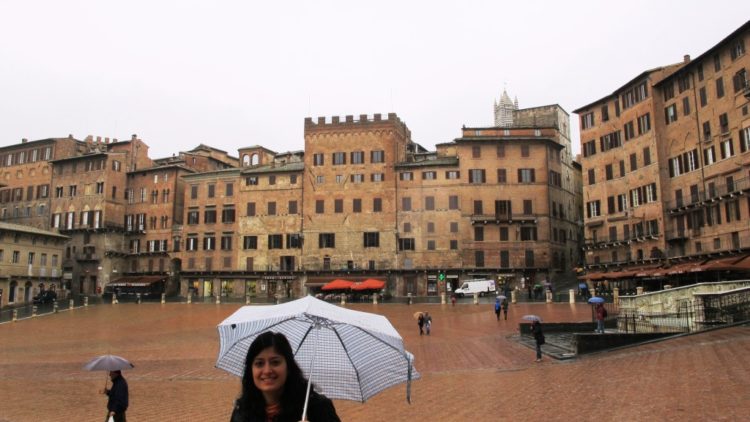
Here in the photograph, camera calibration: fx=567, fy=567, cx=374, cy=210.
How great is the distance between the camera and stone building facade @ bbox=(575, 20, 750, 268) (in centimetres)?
3866

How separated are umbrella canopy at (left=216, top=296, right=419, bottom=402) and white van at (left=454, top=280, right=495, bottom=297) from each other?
157 feet

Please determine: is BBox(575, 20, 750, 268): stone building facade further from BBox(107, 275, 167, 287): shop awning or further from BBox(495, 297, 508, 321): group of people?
BBox(107, 275, 167, 287): shop awning

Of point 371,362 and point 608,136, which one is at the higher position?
point 608,136

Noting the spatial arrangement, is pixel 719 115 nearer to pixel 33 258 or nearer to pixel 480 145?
pixel 480 145

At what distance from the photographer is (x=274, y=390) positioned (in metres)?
3.56

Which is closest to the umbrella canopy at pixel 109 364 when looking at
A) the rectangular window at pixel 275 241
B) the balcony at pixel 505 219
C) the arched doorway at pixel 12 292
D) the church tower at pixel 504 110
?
the balcony at pixel 505 219

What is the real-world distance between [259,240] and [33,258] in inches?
945

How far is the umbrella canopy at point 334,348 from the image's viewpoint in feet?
15.2

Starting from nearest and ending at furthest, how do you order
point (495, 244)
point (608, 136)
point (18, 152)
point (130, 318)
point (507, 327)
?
point (507, 327), point (130, 318), point (608, 136), point (495, 244), point (18, 152)

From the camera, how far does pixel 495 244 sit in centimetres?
5838

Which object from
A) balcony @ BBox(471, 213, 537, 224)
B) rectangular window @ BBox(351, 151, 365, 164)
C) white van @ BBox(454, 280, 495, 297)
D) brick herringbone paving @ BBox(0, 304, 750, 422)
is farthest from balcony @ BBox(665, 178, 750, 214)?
rectangular window @ BBox(351, 151, 365, 164)

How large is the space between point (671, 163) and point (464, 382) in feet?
126

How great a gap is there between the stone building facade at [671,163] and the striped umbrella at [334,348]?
40.0m

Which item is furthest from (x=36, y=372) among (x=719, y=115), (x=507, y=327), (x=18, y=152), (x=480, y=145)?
(x=18, y=152)
